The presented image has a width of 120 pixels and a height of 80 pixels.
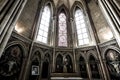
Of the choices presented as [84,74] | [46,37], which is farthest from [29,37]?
[84,74]

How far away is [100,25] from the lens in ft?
28.2

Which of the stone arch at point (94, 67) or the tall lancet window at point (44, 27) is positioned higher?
the tall lancet window at point (44, 27)

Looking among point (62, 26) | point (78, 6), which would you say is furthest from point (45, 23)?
point (78, 6)

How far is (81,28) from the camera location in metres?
10.3

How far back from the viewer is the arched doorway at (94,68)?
24.4ft

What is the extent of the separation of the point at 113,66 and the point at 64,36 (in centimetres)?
582

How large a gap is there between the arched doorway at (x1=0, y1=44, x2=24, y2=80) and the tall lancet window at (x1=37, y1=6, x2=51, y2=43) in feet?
9.13

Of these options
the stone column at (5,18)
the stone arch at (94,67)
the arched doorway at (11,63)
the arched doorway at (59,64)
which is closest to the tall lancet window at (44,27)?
the arched doorway at (59,64)

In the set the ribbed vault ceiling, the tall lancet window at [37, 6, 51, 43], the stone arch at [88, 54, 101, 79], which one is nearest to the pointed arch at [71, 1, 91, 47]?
the ribbed vault ceiling

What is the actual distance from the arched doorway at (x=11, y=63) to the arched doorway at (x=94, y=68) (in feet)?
19.9

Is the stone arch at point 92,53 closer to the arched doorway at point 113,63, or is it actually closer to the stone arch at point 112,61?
the stone arch at point 112,61

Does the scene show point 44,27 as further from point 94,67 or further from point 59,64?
point 94,67

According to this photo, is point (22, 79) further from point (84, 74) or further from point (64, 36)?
point (64, 36)

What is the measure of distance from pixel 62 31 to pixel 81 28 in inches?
92.2
